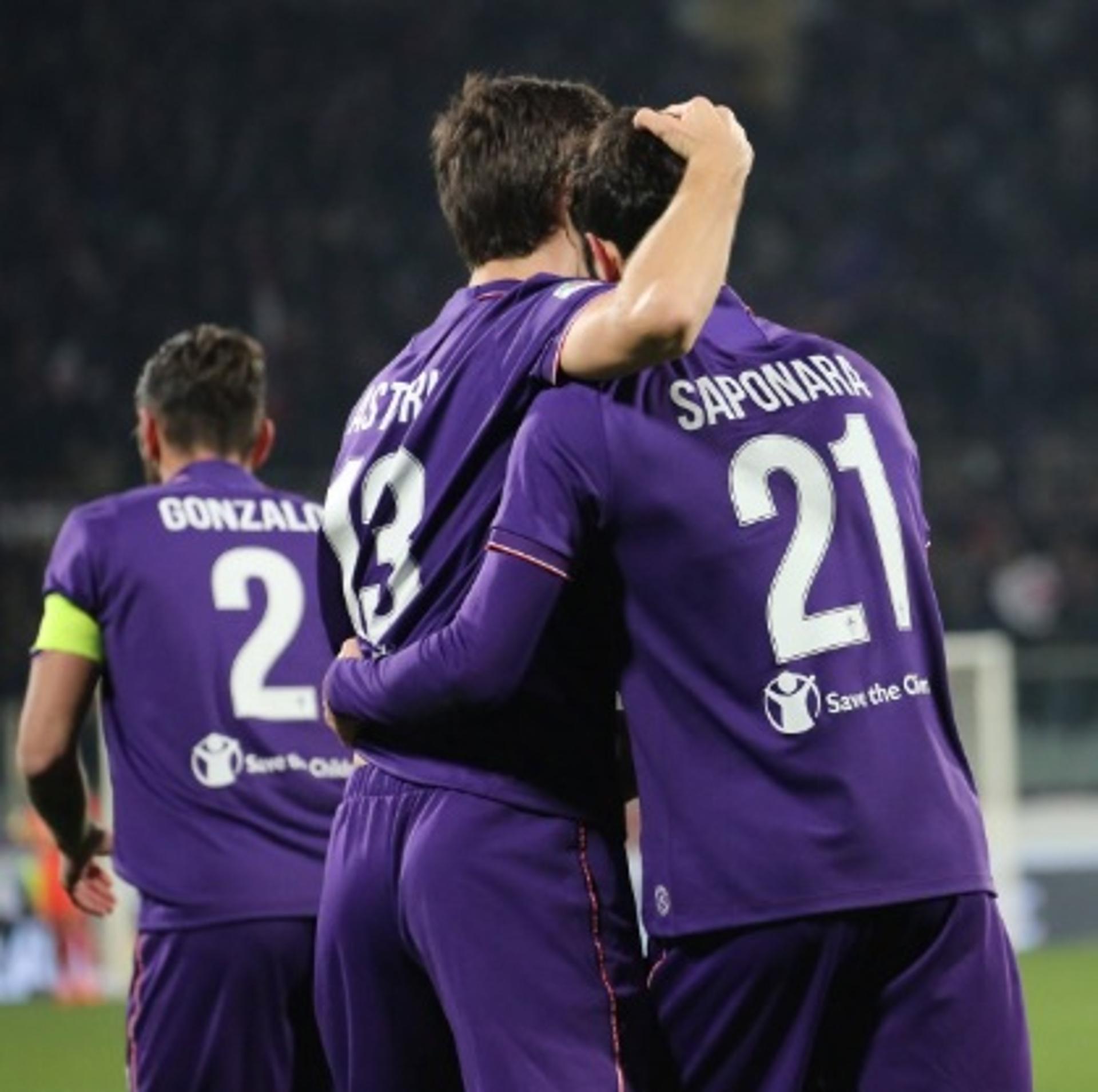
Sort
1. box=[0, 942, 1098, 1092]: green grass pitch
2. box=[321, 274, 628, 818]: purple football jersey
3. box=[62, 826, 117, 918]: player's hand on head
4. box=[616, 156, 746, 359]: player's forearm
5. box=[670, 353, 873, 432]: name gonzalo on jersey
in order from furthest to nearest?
1. box=[0, 942, 1098, 1092]: green grass pitch
2. box=[62, 826, 117, 918]: player's hand on head
3. box=[321, 274, 628, 818]: purple football jersey
4. box=[670, 353, 873, 432]: name gonzalo on jersey
5. box=[616, 156, 746, 359]: player's forearm

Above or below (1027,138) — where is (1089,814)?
below

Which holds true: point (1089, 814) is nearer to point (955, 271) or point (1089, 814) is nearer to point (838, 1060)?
point (955, 271)

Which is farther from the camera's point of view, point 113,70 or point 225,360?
point 113,70

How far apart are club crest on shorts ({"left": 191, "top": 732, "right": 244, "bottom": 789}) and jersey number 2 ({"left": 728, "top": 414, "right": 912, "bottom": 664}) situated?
1.65 m

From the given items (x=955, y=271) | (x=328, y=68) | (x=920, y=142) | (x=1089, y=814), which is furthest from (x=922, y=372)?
(x=1089, y=814)

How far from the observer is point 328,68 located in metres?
21.5

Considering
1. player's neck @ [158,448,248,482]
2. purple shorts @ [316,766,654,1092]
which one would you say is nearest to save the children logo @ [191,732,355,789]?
player's neck @ [158,448,248,482]

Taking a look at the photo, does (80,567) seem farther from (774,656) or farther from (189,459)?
(774,656)

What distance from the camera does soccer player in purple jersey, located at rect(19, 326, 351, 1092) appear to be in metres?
4.29

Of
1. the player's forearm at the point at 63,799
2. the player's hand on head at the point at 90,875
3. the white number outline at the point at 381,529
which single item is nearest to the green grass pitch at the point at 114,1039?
the player's hand on head at the point at 90,875

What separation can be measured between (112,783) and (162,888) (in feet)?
0.82

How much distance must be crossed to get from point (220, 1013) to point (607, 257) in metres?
1.72

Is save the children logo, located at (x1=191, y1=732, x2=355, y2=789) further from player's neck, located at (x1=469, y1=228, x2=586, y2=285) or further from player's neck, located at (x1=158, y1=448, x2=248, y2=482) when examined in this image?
player's neck, located at (x1=469, y1=228, x2=586, y2=285)

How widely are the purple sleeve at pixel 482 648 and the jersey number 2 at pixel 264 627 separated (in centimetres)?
130
